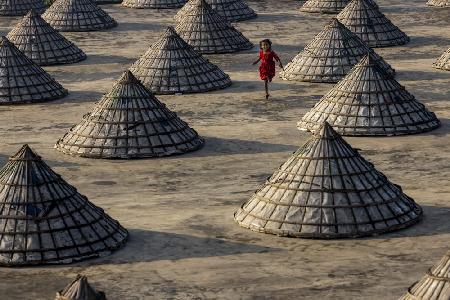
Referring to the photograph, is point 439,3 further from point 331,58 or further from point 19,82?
point 19,82

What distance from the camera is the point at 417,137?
33.7 m

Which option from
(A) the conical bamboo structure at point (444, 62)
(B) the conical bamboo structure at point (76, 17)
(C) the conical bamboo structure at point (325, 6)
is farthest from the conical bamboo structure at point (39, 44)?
(C) the conical bamboo structure at point (325, 6)

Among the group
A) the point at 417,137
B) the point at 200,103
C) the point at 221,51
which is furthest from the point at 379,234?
the point at 221,51

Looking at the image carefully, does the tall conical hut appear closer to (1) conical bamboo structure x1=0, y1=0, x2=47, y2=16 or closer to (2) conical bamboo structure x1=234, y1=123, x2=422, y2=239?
(2) conical bamboo structure x1=234, y1=123, x2=422, y2=239

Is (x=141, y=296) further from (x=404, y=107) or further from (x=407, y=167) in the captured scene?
(x=404, y=107)

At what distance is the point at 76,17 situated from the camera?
52750 millimetres

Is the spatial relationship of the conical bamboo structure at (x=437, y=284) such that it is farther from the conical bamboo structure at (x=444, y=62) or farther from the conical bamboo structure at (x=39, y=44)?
the conical bamboo structure at (x=39, y=44)

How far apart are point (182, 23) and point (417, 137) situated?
15440mm

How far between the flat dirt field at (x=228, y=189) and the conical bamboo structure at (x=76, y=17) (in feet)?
10.4

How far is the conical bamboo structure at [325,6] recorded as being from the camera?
55281mm

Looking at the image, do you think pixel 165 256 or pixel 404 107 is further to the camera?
pixel 404 107

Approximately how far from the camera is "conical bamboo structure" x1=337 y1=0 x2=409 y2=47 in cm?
4706

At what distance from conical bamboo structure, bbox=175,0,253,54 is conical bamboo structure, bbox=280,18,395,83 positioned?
5216mm

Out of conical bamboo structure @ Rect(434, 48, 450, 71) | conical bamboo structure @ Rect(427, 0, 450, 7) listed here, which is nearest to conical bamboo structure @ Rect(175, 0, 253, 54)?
conical bamboo structure @ Rect(434, 48, 450, 71)
